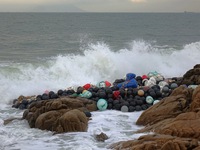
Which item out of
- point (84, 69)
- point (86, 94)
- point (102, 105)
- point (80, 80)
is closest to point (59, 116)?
point (102, 105)

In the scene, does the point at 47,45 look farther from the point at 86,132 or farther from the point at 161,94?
the point at 86,132

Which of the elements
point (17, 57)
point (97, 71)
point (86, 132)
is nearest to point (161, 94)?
point (86, 132)

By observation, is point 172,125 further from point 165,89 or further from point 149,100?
point 165,89

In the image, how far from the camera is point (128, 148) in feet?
28.2

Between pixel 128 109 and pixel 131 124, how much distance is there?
6.15ft

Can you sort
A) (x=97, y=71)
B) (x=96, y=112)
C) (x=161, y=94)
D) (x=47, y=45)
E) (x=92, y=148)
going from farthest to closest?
(x=47, y=45), (x=97, y=71), (x=161, y=94), (x=96, y=112), (x=92, y=148)

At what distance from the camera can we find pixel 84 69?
21.6 meters

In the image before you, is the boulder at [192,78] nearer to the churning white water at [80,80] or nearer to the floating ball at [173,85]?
the floating ball at [173,85]

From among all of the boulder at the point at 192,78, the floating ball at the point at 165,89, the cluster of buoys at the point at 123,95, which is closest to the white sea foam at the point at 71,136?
the cluster of buoys at the point at 123,95

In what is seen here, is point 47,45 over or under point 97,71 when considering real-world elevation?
over

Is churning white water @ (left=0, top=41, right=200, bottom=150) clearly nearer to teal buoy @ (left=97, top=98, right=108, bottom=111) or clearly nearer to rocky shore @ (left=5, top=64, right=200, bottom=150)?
teal buoy @ (left=97, top=98, right=108, bottom=111)

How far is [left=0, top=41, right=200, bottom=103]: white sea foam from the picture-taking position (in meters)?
18.5

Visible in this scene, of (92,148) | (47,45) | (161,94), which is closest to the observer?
(92,148)

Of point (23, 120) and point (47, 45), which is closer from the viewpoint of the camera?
point (23, 120)
